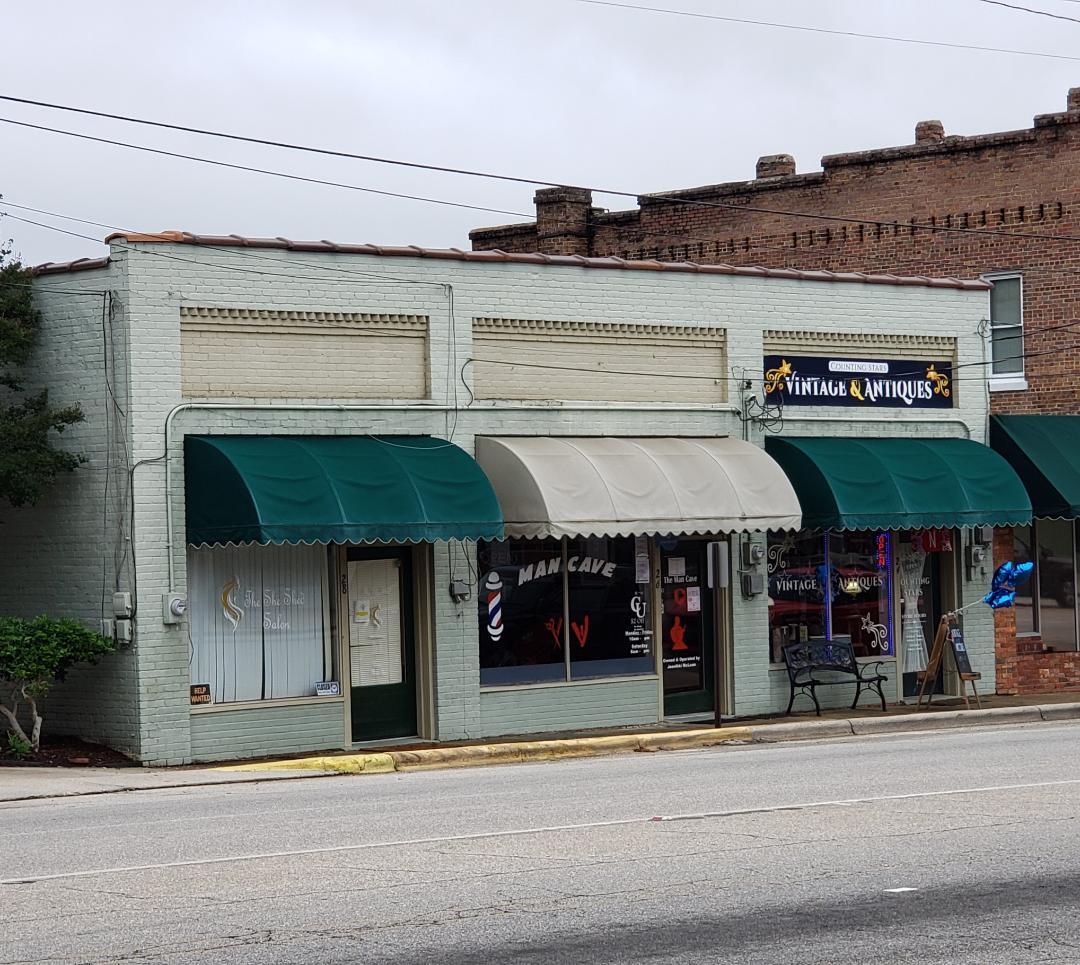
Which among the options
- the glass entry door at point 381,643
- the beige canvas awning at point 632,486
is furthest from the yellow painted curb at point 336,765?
the beige canvas awning at point 632,486

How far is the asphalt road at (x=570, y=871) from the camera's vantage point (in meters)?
7.99

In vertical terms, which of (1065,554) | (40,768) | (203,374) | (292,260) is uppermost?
(292,260)

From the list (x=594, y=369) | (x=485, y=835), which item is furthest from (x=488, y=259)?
(x=485, y=835)

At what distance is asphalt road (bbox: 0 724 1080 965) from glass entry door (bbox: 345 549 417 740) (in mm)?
4020

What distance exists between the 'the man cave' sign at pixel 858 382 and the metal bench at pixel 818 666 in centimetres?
326

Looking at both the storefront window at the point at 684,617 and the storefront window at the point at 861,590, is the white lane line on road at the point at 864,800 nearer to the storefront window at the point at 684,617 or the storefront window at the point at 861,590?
the storefront window at the point at 684,617

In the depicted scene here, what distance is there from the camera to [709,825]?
11664 mm

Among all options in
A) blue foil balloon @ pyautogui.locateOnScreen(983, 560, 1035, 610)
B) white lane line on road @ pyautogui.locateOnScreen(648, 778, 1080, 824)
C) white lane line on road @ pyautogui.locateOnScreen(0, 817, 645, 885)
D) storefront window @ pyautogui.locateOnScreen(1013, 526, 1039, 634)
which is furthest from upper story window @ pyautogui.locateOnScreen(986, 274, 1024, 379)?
white lane line on road @ pyautogui.locateOnScreen(0, 817, 645, 885)

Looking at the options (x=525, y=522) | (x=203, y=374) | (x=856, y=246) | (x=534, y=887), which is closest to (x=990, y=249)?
(x=856, y=246)

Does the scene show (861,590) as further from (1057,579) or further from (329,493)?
(329,493)

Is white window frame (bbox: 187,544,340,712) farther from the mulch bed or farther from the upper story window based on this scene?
the upper story window

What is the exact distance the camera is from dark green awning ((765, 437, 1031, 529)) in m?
21.2

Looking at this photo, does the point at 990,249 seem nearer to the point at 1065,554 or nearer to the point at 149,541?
the point at 1065,554

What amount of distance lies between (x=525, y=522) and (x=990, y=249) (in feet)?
38.6
